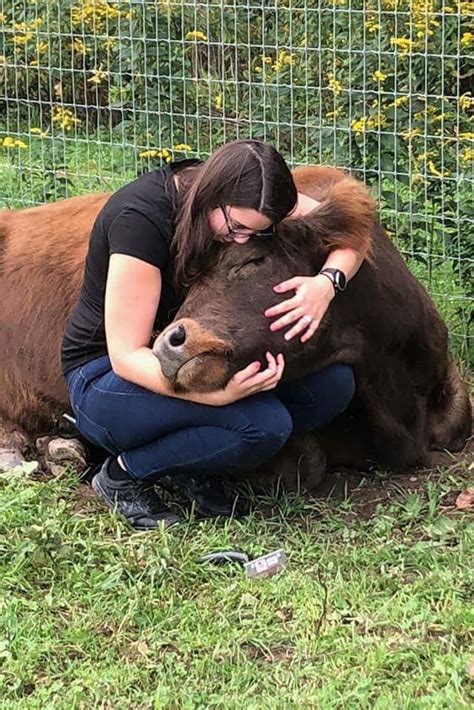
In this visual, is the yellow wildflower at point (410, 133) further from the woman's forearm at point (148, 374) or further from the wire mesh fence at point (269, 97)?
the woman's forearm at point (148, 374)

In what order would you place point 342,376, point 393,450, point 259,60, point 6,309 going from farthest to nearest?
1. point 259,60
2. point 6,309
3. point 393,450
4. point 342,376

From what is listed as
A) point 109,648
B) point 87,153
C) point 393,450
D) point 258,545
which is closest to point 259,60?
point 87,153

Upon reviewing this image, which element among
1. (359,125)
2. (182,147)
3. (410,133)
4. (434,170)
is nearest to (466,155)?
(434,170)

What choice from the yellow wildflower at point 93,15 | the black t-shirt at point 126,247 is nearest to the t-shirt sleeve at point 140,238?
the black t-shirt at point 126,247

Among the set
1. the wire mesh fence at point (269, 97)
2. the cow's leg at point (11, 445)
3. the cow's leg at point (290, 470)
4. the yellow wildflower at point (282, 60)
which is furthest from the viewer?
the yellow wildflower at point (282, 60)

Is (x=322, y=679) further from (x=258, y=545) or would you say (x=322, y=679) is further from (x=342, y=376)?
(x=342, y=376)

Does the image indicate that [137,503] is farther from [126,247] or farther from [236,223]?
[236,223]

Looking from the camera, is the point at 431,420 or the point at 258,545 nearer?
the point at 258,545

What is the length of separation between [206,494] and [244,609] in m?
0.81

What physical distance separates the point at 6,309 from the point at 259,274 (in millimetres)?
1665

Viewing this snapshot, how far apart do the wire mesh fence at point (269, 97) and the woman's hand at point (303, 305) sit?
1.98 metres

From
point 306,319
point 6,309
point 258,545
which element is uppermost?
point 306,319

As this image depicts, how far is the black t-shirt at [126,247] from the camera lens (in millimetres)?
3928

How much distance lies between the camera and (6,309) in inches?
207
